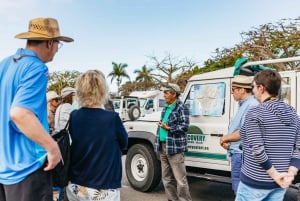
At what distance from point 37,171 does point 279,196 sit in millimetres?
1808

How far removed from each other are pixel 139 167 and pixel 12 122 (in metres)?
4.42

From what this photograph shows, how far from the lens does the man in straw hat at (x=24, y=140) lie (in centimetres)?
205

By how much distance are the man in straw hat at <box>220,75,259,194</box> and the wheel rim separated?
2527 mm

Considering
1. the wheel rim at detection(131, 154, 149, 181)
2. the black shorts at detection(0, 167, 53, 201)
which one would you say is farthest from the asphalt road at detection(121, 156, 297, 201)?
the black shorts at detection(0, 167, 53, 201)

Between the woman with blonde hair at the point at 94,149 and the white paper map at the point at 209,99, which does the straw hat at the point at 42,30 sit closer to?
the woman with blonde hair at the point at 94,149

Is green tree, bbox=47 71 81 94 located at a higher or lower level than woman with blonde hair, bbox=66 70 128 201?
higher

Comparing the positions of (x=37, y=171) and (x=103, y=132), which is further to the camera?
(x=103, y=132)

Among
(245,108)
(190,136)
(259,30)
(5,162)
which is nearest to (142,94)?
(259,30)

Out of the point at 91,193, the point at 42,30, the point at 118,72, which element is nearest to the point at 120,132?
the point at 91,193

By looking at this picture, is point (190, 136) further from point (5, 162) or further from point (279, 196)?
point (5, 162)

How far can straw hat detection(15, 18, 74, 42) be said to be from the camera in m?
2.33

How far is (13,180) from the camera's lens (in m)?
2.12

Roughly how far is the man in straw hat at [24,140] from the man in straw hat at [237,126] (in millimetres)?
2256

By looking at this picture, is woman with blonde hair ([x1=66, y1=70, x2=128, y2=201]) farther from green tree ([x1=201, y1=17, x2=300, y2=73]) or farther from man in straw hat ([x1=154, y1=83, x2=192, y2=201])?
green tree ([x1=201, y1=17, x2=300, y2=73])
